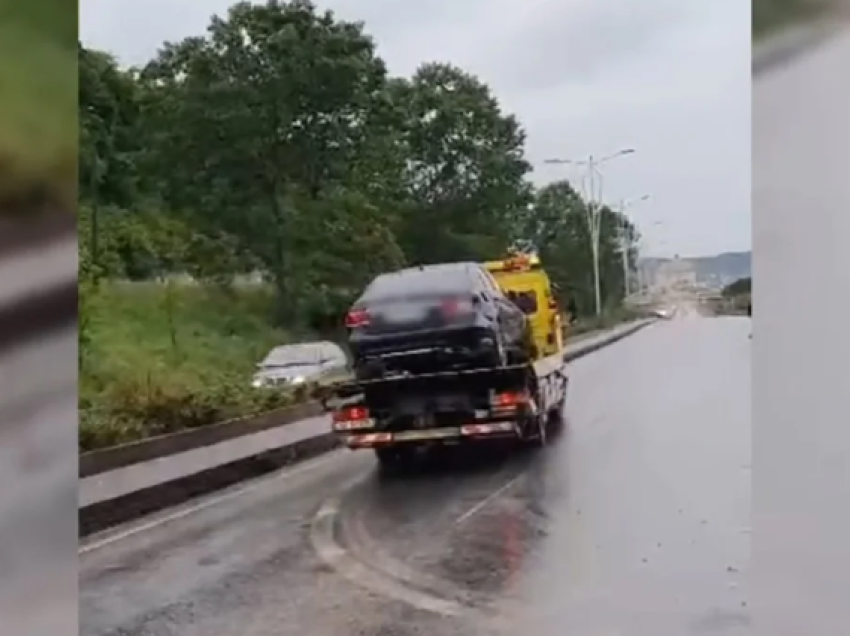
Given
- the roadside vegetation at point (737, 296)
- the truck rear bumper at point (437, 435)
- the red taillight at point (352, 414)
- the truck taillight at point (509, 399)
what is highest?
the roadside vegetation at point (737, 296)

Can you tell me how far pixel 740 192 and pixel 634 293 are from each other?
0.28 metres

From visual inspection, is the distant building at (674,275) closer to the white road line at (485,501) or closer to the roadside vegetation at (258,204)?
the roadside vegetation at (258,204)

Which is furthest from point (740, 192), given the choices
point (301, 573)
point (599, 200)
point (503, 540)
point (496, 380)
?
point (301, 573)

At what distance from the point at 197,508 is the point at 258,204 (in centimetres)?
57

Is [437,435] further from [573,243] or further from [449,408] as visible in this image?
[573,243]

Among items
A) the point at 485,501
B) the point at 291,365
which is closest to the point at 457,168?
the point at 291,365

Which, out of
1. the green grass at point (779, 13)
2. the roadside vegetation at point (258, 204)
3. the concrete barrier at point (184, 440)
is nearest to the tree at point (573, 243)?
the roadside vegetation at point (258, 204)

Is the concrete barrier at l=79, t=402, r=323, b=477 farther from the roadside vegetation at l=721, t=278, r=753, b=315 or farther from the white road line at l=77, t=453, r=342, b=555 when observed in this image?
the roadside vegetation at l=721, t=278, r=753, b=315

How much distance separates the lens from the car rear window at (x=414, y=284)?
1.96 metres

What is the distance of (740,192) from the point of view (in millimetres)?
1941

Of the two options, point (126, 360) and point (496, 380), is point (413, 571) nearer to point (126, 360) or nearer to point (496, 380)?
point (496, 380)

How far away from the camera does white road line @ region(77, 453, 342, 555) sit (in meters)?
1.85

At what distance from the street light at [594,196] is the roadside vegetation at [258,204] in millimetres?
15

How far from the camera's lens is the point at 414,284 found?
6.45 feet
